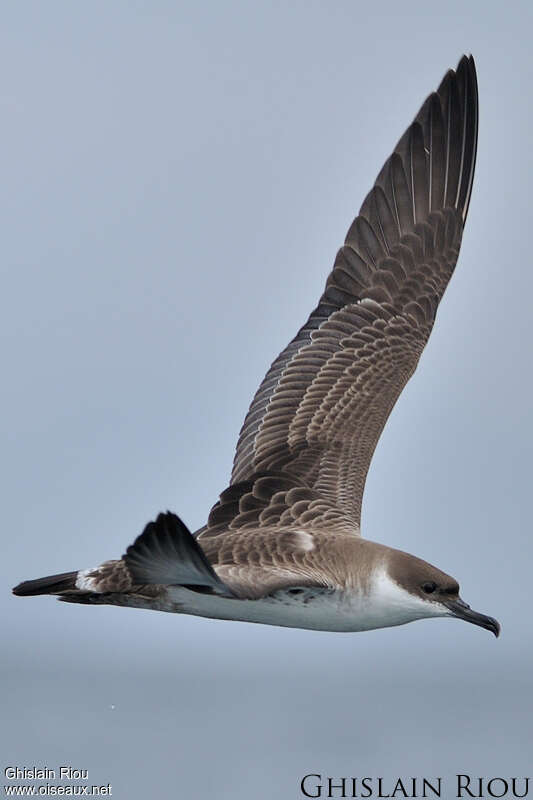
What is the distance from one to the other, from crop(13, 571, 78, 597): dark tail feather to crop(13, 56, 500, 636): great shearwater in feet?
0.06

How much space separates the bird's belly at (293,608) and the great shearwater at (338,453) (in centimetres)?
1

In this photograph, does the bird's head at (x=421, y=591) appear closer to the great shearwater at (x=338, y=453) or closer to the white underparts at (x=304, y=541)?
the great shearwater at (x=338, y=453)

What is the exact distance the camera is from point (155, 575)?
1372 cm

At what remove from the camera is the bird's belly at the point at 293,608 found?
A: 14.3 metres

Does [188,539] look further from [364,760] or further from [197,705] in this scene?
[197,705]

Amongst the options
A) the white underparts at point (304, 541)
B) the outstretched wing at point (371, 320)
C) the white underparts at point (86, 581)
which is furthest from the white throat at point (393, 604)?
the white underparts at point (86, 581)

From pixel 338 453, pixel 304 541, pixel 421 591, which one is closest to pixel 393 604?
pixel 421 591

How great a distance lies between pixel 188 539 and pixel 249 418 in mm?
4126

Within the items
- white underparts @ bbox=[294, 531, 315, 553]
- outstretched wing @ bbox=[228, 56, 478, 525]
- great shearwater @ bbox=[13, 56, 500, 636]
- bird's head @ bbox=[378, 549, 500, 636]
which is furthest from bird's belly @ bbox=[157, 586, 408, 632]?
outstretched wing @ bbox=[228, 56, 478, 525]

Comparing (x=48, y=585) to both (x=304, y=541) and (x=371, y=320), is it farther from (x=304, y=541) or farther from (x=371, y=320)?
(x=371, y=320)

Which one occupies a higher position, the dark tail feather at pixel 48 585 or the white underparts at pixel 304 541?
the white underparts at pixel 304 541

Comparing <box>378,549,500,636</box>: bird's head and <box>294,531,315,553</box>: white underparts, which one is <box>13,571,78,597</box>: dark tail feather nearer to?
<box>294,531,315,553</box>: white underparts

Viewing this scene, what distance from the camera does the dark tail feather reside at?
14.8 meters

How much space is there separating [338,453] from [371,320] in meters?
1.67
